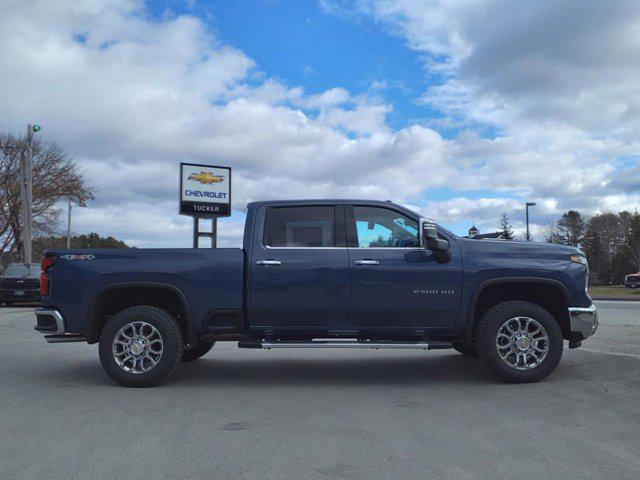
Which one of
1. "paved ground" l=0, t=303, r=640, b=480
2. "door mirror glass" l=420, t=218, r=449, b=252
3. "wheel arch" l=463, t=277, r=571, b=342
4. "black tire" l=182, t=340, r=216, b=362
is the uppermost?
"door mirror glass" l=420, t=218, r=449, b=252

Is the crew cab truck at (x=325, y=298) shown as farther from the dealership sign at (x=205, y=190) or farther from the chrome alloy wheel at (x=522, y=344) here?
the dealership sign at (x=205, y=190)

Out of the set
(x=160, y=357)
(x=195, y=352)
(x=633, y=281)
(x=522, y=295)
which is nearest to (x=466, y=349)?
(x=522, y=295)

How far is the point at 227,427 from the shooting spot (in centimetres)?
507

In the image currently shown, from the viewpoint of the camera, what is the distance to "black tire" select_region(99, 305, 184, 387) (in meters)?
6.55

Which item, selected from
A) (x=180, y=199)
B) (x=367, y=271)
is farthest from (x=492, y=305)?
(x=180, y=199)

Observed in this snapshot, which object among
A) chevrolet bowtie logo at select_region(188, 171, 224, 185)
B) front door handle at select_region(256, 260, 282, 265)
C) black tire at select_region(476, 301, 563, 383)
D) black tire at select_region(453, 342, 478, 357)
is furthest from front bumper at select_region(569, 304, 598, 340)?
chevrolet bowtie logo at select_region(188, 171, 224, 185)

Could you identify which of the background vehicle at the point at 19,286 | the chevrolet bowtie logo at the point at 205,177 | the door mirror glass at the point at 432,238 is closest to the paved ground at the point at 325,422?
the door mirror glass at the point at 432,238

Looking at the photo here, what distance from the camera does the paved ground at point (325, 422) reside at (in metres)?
4.11

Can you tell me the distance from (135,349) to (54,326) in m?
0.95

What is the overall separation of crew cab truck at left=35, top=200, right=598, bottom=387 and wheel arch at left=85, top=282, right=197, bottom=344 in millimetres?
22

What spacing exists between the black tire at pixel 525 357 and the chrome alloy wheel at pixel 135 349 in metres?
3.58

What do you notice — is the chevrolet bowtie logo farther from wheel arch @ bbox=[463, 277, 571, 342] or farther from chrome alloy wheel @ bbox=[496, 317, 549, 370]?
chrome alloy wheel @ bbox=[496, 317, 549, 370]

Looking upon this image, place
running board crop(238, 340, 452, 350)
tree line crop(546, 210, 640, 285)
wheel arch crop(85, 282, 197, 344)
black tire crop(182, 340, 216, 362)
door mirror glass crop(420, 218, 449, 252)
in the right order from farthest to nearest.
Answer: tree line crop(546, 210, 640, 285) < black tire crop(182, 340, 216, 362) < wheel arch crop(85, 282, 197, 344) < running board crop(238, 340, 452, 350) < door mirror glass crop(420, 218, 449, 252)

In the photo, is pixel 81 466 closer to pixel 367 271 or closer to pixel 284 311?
pixel 284 311
